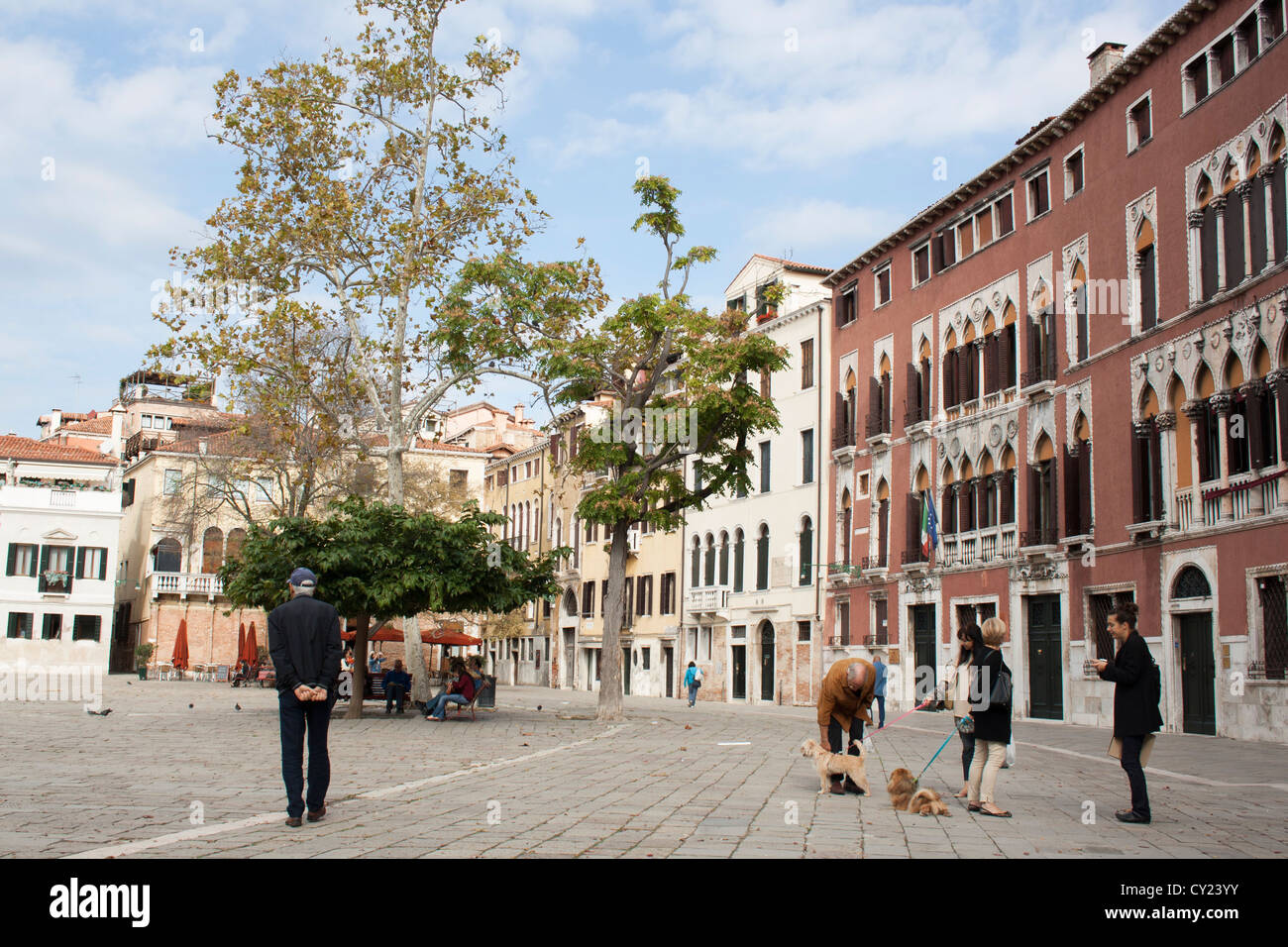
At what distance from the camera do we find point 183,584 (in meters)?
64.8

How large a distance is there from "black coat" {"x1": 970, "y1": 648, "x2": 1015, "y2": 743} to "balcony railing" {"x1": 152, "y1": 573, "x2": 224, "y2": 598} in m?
58.9

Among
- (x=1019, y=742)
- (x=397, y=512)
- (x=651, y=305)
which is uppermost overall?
(x=651, y=305)

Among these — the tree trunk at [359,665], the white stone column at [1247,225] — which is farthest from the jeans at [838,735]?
the white stone column at [1247,225]

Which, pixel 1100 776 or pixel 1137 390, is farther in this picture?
pixel 1137 390

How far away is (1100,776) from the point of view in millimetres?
15328

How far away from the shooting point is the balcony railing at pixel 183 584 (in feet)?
211

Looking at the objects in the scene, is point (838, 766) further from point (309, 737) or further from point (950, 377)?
point (950, 377)

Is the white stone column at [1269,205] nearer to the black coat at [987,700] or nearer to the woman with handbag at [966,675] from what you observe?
the woman with handbag at [966,675]

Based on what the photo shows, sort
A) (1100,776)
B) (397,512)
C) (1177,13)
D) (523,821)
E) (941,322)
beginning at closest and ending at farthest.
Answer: (523,821), (1100,776), (397,512), (1177,13), (941,322)

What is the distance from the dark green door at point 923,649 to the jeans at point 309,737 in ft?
96.0

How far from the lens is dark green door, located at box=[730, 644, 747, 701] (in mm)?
48219

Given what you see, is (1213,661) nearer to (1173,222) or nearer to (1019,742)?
(1019,742)
